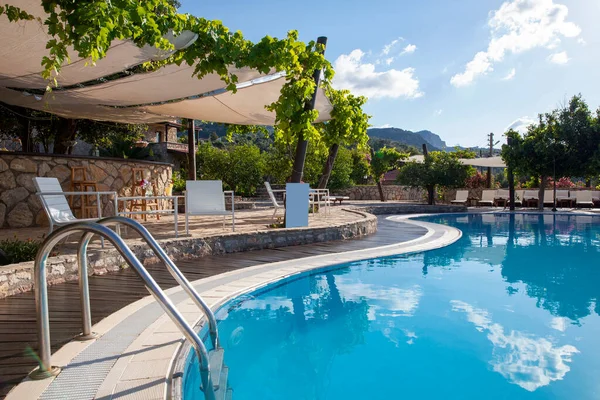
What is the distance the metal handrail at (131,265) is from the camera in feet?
6.64

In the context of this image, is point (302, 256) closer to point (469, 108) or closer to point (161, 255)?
point (161, 255)

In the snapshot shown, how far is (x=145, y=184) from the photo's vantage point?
9.56m

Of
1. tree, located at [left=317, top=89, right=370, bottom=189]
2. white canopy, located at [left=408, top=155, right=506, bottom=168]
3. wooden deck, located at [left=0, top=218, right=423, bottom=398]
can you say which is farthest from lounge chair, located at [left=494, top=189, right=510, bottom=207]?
wooden deck, located at [left=0, top=218, right=423, bottom=398]

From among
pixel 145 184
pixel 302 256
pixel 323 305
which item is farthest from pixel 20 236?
pixel 323 305

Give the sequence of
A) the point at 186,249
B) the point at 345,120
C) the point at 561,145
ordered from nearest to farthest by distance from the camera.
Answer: the point at 186,249
the point at 345,120
the point at 561,145

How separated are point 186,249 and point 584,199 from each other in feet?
71.1

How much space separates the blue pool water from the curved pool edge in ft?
0.34

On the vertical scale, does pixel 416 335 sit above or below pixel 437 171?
below

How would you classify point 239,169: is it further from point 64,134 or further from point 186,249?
point 186,249

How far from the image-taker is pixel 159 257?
8.36ft

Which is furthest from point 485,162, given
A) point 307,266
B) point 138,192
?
point 307,266

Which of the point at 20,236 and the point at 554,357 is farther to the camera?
the point at 20,236

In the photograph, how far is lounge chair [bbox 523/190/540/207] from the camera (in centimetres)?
2142

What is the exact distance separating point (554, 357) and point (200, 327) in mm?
2910
